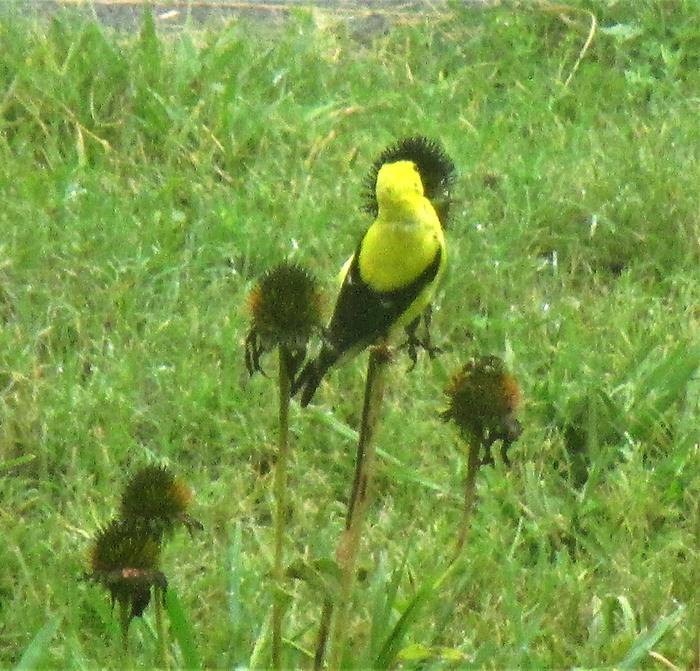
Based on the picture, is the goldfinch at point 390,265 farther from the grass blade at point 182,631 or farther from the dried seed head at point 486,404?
the grass blade at point 182,631

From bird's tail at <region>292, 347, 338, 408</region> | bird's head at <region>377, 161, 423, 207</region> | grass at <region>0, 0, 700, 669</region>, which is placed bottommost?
grass at <region>0, 0, 700, 669</region>

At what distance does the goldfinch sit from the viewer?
5.71ft

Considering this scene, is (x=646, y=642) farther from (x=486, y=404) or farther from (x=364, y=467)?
(x=364, y=467)

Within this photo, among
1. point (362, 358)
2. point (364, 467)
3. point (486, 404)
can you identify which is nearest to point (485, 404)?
point (486, 404)

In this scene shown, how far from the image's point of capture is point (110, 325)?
3068 mm

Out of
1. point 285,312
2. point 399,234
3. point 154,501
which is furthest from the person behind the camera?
point 399,234

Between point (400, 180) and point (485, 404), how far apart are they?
302 millimetres

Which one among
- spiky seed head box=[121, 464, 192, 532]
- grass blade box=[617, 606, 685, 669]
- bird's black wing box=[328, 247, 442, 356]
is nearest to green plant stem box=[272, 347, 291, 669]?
spiky seed head box=[121, 464, 192, 532]

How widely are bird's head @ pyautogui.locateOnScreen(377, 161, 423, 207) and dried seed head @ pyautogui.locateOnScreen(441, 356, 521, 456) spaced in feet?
0.81

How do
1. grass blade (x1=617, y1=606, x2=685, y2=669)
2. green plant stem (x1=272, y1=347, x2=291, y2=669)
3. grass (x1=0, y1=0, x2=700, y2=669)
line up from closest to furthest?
1. green plant stem (x1=272, y1=347, x2=291, y2=669)
2. grass blade (x1=617, y1=606, x2=685, y2=669)
3. grass (x1=0, y1=0, x2=700, y2=669)

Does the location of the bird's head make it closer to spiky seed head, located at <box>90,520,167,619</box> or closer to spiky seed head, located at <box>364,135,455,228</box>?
spiky seed head, located at <box>364,135,455,228</box>

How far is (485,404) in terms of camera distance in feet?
5.58

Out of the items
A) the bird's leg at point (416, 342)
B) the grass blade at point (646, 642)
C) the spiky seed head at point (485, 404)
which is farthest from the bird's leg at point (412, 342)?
the grass blade at point (646, 642)

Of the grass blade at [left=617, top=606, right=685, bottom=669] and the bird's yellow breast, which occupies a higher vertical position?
the bird's yellow breast
